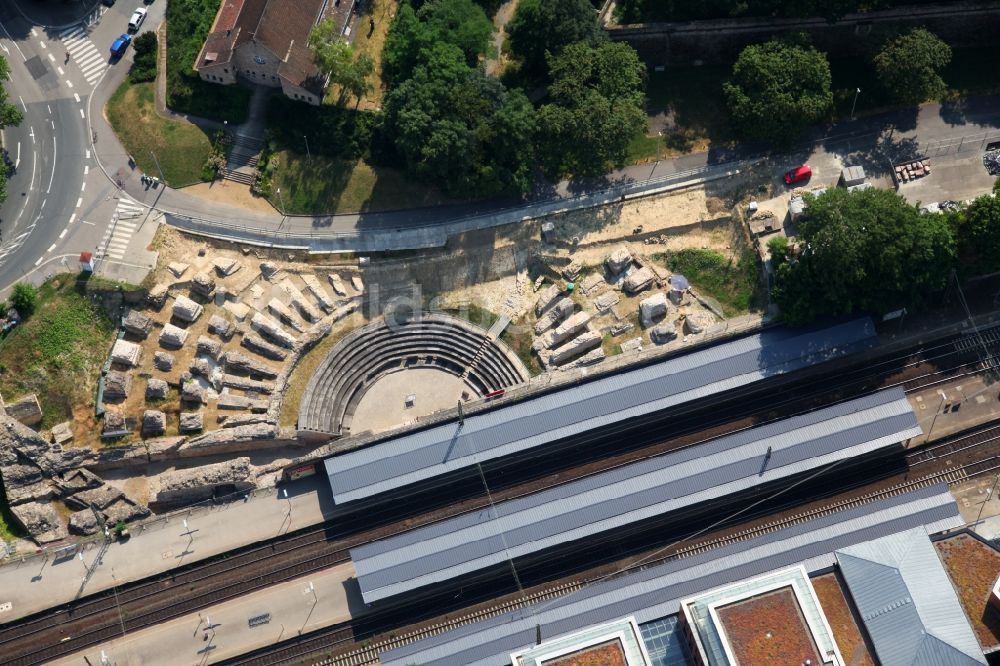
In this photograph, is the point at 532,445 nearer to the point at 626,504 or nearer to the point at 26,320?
the point at 626,504

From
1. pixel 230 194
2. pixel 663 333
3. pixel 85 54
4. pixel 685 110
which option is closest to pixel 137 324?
pixel 230 194

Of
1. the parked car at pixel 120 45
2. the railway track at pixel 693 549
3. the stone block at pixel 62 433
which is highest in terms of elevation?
the parked car at pixel 120 45

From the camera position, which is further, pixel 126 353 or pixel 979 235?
pixel 126 353

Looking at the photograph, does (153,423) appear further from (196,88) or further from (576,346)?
(576,346)

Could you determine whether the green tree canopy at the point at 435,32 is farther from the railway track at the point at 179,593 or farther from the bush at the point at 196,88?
the railway track at the point at 179,593

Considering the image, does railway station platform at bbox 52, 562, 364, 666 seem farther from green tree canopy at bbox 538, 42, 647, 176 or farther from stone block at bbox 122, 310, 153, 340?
green tree canopy at bbox 538, 42, 647, 176

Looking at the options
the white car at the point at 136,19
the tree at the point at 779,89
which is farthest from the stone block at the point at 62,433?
the tree at the point at 779,89

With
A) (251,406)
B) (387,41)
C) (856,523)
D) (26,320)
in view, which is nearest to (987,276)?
(856,523)
